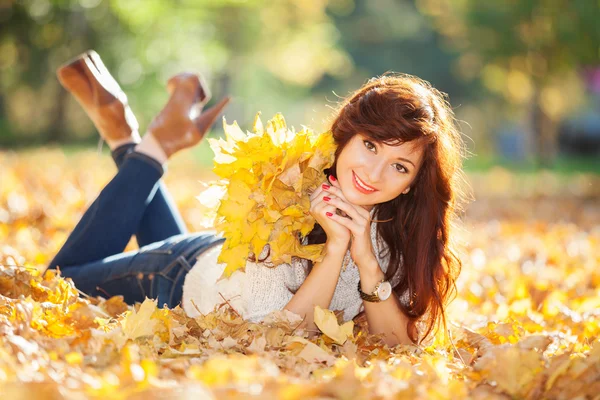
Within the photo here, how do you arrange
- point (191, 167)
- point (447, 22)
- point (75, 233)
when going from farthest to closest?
point (447, 22), point (191, 167), point (75, 233)

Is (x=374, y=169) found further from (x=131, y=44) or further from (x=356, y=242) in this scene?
(x=131, y=44)

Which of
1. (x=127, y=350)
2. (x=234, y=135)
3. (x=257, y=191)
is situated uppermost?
(x=234, y=135)

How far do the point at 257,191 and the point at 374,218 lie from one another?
54cm

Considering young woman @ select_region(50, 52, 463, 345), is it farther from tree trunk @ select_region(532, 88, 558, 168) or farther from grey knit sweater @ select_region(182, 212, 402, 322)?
tree trunk @ select_region(532, 88, 558, 168)

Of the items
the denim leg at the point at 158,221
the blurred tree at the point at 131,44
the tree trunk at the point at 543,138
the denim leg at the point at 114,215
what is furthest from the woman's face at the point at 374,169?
the tree trunk at the point at 543,138

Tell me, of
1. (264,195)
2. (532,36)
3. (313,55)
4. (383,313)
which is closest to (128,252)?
(264,195)

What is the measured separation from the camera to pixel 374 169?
94.0 inches

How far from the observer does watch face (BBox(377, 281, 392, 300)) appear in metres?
2.44

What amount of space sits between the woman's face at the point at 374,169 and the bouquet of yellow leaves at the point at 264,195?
0.15 m

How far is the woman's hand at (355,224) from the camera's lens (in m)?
2.39

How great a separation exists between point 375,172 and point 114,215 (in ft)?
4.25

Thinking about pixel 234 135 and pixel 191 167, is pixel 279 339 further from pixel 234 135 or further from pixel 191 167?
pixel 191 167

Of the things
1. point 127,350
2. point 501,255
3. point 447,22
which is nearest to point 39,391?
point 127,350

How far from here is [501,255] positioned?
4.89 meters
